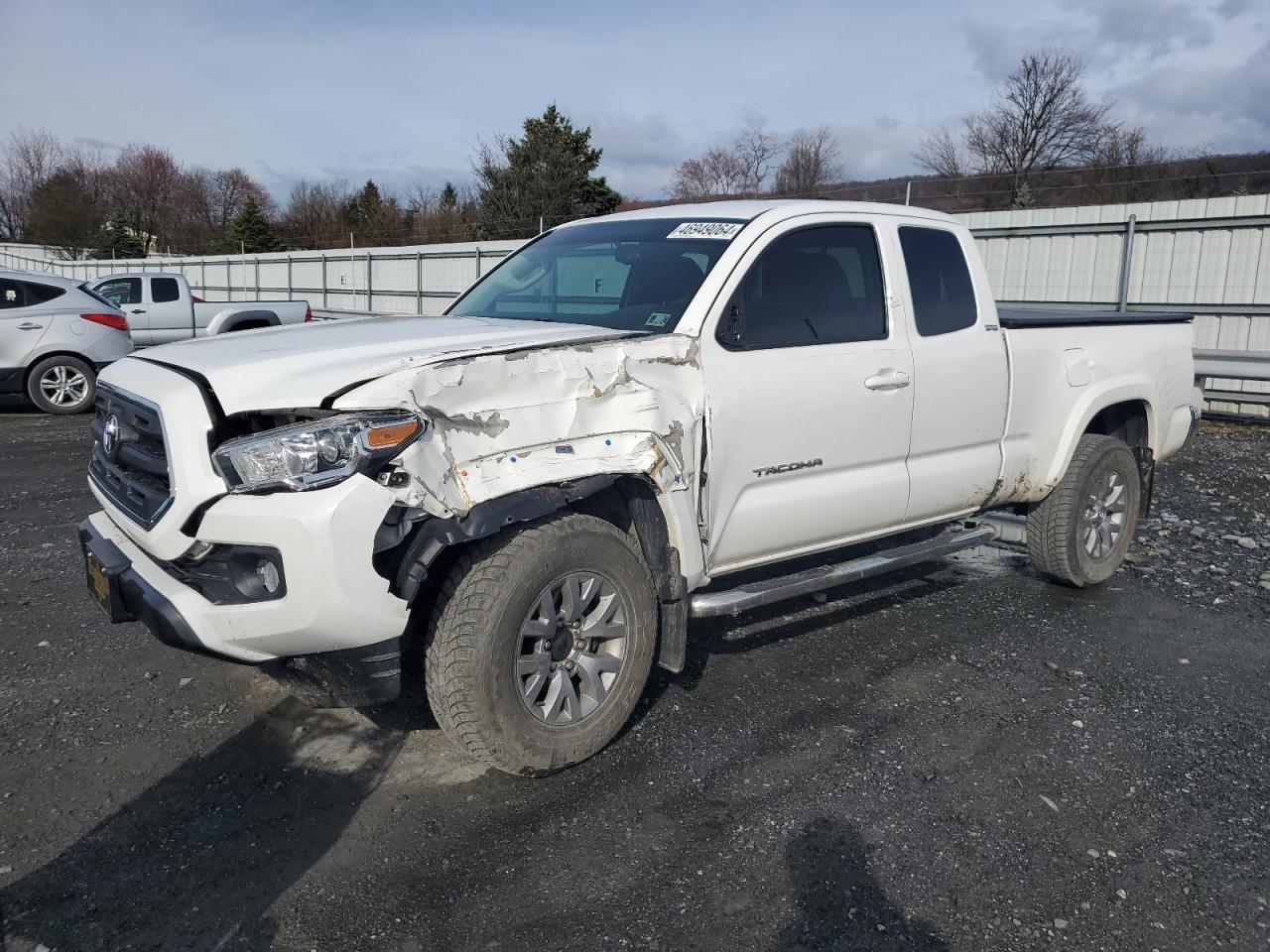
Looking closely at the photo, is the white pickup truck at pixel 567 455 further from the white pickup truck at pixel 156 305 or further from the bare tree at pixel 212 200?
the bare tree at pixel 212 200

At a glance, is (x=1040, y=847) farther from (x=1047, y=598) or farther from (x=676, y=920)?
(x=1047, y=598)

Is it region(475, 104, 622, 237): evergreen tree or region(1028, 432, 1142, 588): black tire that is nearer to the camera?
region(1028, 432, 1142, 588): black tire

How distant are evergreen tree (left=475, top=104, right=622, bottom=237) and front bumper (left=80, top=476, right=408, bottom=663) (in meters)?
29.2

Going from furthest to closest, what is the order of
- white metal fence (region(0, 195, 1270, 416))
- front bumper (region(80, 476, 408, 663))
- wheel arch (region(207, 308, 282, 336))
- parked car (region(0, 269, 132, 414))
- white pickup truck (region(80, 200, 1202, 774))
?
wheel arch (region(207, 308, 282, 336)), white metal fence (region(0, 195, 1270, 416)), parked car (region(0, 269, 132, 414)), white pickup truck (region(80, 200, 1202, 774)), front bumper (region(80, 476, 408, 663))

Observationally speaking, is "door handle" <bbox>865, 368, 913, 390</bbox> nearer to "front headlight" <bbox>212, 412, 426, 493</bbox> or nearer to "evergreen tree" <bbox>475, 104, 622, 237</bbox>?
"front headlight" <bbox>212, 412, 426, 493</bbox>

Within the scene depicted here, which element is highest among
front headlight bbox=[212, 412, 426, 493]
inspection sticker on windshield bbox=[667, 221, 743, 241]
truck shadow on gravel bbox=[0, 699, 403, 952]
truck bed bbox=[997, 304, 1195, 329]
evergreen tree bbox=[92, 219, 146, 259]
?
evergreen tree bbox=[92, 219, 146, 259]

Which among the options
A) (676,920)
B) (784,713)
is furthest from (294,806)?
(784,713)

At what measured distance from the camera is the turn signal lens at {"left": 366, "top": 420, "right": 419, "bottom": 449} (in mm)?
2926

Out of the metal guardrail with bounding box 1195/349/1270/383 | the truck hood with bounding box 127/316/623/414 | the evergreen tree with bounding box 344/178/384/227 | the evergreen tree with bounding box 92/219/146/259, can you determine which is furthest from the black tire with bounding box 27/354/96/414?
the evergreen tree with bounding box 92/219/146/259

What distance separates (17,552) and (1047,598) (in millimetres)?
5925

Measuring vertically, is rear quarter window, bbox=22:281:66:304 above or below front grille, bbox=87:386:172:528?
above

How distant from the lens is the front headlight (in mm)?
2916

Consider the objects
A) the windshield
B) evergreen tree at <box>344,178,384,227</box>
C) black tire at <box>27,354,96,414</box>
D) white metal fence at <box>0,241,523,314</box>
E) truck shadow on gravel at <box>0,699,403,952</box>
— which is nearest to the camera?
truck shadow on gravel at <box>0,699,403,952</box>

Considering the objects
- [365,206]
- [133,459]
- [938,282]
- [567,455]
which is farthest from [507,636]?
[365,206]
